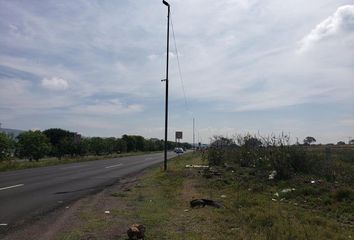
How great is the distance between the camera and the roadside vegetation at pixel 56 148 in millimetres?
39281

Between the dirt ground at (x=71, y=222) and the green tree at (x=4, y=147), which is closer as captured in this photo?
the dirt ground at (x=71, y=222)

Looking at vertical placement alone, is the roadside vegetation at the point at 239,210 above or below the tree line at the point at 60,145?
below

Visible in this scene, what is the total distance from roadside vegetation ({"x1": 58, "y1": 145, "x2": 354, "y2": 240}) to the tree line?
28946mm

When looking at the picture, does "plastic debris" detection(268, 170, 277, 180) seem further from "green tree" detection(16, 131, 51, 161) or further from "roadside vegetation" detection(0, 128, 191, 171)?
"green tree" detection(16, 131, 51, 161)

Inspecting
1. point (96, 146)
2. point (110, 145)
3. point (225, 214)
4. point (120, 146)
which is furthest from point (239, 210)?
point (120, 146)

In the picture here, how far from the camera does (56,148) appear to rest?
84.6 meters

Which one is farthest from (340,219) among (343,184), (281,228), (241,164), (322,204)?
(241,164)

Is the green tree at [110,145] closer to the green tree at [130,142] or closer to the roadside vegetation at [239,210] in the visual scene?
the green tree at [130,142]

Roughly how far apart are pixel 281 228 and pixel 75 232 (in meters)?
4.00

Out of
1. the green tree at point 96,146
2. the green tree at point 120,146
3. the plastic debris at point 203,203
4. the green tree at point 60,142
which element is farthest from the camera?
the green tree at point 120,146

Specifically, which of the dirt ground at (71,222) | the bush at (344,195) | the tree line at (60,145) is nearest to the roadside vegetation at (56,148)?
the tree line at (60,145)

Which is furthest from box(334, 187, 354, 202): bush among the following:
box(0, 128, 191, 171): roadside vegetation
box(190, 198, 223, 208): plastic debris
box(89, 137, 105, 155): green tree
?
box(89, 137, 105, 155): green tree

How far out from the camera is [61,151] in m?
79.3

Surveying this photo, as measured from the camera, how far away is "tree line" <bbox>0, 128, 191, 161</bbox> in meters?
44.3
